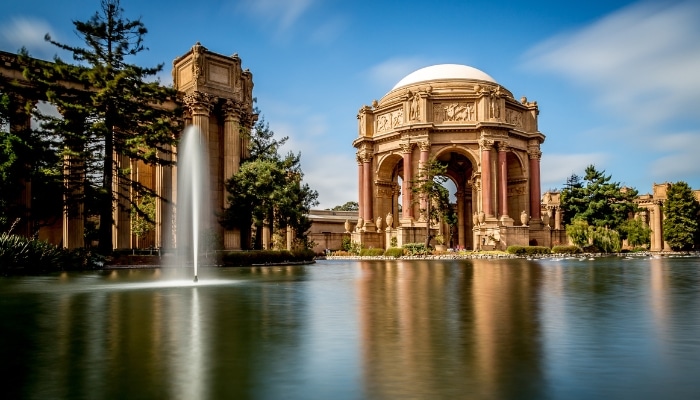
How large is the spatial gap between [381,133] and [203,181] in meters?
30.9

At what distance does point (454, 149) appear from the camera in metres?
54.9

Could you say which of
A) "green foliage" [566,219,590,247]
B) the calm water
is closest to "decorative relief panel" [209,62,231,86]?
the calm water

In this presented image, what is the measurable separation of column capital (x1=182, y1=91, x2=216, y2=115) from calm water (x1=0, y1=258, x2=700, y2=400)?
1970 cm

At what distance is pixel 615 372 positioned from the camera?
479cm

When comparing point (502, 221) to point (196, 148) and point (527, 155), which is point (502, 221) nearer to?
point (527, 155)

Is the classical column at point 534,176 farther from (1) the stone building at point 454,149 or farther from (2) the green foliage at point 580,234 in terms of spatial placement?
(2) the green foliage at point 580,234

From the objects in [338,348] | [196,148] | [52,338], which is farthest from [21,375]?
[196,148]

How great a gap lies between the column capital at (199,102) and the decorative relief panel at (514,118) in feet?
115

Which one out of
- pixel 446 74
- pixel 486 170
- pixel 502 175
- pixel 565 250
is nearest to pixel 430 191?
pixel 486 170

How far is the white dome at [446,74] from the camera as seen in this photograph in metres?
57.2

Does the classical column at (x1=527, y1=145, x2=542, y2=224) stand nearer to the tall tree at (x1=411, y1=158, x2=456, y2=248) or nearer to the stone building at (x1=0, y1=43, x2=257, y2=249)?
the tall tree at (x1=411, y1=158, x2=456, y2=248)

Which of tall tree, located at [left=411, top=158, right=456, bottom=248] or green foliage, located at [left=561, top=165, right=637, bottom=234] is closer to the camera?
tall tree, located at [left=411, top=158, right=456, bottom=248]

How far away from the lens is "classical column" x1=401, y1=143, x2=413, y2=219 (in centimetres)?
5197

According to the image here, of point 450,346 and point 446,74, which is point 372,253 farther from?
point 450,346
